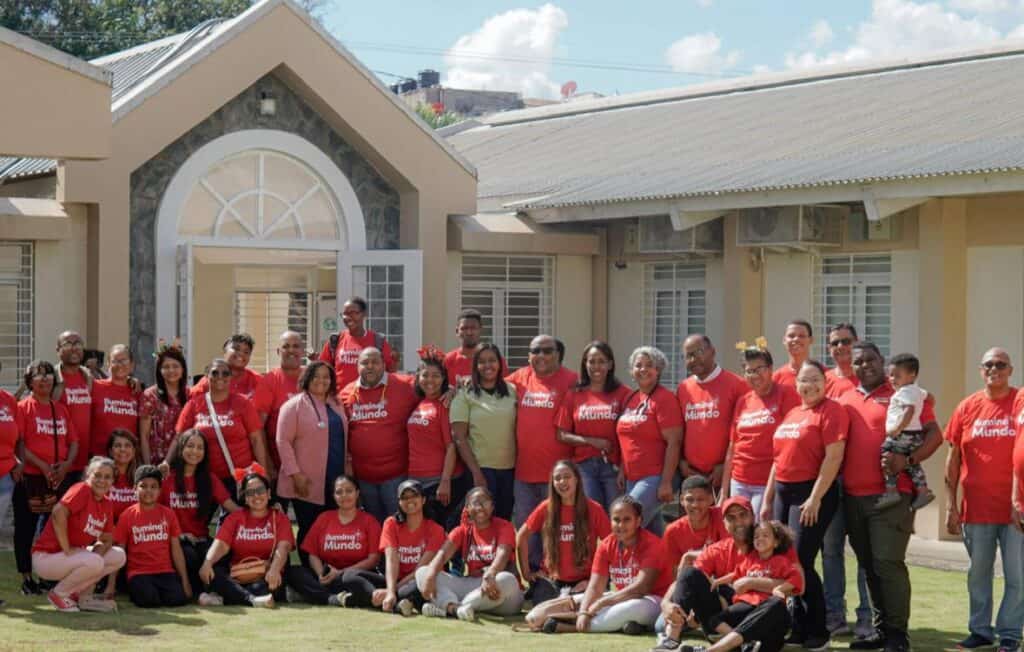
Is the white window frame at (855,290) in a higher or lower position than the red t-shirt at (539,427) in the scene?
higher

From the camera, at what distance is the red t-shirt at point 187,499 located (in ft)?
34.1

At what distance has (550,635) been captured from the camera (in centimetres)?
900

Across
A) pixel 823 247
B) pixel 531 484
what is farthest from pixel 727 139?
pixel 531 484

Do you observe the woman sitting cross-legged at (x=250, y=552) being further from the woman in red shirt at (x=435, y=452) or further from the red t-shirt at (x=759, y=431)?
the red t-shirt at (x=759, y=431)

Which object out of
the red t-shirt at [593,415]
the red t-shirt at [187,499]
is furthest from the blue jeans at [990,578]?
the red t-shirt at [187,499]

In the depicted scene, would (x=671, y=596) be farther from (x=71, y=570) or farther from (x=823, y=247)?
(x=823, y=247)

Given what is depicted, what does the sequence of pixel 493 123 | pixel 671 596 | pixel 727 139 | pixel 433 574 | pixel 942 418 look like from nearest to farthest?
pixel 671 596
pixel 433 574
pixel 942 418
pixel 727 139
pixel 493 123

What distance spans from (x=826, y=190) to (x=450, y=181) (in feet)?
15.0

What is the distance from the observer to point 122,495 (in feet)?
33.7

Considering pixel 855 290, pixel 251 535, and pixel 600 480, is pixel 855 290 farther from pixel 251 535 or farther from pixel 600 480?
pixel 251 535

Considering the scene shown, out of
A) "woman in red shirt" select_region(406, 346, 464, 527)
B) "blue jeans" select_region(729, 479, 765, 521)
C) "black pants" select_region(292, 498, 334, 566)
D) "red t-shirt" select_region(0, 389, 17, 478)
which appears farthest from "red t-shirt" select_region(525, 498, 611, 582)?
"red t-shirt" select_region(0, 389, 17, 478)

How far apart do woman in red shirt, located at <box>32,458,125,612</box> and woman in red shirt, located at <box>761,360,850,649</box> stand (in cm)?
417

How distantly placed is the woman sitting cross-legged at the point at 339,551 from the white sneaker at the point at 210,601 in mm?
464

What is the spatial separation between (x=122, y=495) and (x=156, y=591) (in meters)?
0.75
